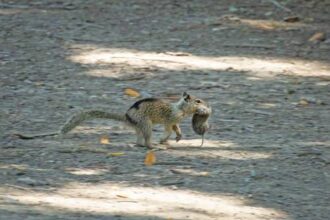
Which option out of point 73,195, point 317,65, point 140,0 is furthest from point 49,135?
point 140,0

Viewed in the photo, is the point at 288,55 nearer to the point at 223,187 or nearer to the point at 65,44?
the point at 65,44

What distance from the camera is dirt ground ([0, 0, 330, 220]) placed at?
688cm

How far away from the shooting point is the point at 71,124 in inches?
324

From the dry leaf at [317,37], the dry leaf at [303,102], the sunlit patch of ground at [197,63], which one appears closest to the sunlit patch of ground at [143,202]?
the dry leaf at [303,102]

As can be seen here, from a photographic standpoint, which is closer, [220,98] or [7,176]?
[7,176]

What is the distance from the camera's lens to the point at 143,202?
22.2ft

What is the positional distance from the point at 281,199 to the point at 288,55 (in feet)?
17.2

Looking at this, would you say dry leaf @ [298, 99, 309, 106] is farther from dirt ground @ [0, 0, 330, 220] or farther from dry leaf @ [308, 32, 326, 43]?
dry leaf @ [308, 32, 326, 43]

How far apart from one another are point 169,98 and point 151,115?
2057 millimetres

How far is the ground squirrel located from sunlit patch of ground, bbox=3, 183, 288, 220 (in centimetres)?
94

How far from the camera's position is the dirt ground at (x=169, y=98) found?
6.88 m

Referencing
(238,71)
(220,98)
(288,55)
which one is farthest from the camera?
(288,55)

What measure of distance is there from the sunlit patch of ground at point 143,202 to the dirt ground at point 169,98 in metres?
0.01

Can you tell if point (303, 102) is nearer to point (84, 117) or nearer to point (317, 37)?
point (84, 117)
